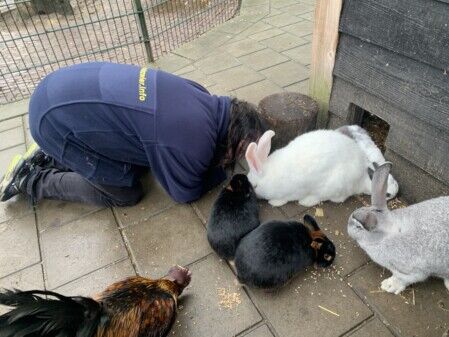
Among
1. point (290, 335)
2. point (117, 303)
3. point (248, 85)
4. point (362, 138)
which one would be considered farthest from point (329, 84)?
point (117, 303)

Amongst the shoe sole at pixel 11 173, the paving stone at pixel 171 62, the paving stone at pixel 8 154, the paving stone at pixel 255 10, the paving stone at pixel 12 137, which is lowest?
the paving stone at pixel 12 137

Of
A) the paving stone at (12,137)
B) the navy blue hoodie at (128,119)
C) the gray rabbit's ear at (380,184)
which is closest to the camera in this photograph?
the gray rabbit's ear at (380,184)

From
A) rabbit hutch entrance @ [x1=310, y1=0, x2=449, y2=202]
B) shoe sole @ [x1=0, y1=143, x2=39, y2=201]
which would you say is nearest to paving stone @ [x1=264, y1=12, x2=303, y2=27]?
rabbit hutch entrance @ [x1=310, y1=0, x2=449, y2=202]

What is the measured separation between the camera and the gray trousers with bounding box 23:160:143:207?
3.13m

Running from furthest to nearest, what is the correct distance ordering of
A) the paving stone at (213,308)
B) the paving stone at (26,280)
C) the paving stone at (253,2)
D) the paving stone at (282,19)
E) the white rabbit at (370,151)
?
the paving stone at (253,2), the paving stone at (282,19), the white rabbit at (370,151), the paving stone at (26,280), the paving stone at (213,308)

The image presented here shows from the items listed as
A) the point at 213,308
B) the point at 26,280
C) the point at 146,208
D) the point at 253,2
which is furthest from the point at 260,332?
the point at 253,2

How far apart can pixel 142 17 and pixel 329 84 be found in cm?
298

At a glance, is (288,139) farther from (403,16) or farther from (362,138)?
(403,16)

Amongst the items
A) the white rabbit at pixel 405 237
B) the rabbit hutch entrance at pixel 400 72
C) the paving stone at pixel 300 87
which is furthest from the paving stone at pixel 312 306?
the paving stone at pixel 300 87

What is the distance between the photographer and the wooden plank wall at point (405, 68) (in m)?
2.29

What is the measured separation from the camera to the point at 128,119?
2.53 meters

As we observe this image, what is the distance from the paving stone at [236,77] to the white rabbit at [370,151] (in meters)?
1.68

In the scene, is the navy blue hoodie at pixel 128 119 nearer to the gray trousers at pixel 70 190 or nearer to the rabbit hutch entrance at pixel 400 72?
the gray trousers at pixel 70 190

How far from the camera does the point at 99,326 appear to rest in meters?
1.82
